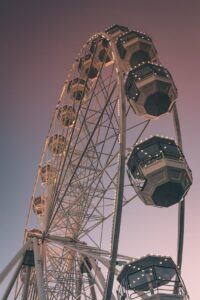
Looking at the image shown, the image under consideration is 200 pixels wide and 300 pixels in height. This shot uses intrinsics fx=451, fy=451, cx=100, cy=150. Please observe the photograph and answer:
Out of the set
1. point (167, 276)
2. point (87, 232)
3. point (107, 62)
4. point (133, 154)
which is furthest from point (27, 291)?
point (107, 62)

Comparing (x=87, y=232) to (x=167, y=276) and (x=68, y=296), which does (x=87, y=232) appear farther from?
(x=167, y=276)

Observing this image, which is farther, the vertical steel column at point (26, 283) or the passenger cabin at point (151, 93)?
the passenger cabin at point (151, 93)

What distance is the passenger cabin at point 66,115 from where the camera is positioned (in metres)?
25.9

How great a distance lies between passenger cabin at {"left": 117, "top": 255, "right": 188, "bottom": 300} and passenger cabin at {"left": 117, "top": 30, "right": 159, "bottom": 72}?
9020 mm

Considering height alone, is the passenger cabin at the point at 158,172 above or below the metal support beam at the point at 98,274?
above

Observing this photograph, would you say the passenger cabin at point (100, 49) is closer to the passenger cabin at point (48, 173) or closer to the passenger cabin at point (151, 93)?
the passenger cabin at point (151, 93)

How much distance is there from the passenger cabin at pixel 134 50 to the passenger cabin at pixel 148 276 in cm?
902

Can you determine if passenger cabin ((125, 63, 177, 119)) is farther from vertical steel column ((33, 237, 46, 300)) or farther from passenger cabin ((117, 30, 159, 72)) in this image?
vertical steel column ((33, 237, 46, 300))

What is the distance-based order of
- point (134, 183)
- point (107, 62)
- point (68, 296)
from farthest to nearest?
1. point (107, 62)
2. point (68, 296)
3. point (134, 183)

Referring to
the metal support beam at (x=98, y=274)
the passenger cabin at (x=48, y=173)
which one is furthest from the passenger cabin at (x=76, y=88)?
the metal support beam at (x=98, y=274)

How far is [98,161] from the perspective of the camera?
66.1 ft

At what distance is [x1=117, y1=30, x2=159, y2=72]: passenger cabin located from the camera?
69.6ft

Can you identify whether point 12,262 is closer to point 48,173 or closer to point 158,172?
point 48,173

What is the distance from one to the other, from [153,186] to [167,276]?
331cm
